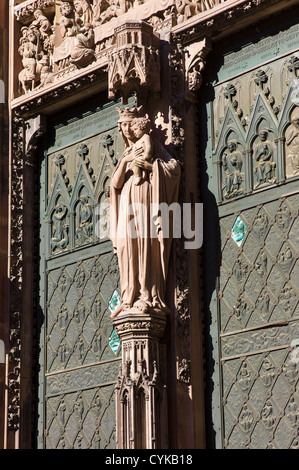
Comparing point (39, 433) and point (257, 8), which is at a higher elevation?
point (257, 8)

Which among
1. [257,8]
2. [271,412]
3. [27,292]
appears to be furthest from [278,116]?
[27,292]

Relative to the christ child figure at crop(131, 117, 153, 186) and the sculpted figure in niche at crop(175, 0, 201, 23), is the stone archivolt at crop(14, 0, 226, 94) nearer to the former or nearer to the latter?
the sculpted figure in niche at crop(175, 0, 201, 23)

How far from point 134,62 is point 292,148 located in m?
2.25

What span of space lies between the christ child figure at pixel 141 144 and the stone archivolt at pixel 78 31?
20.7 inches

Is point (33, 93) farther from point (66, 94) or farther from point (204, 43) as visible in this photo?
point (204, 43)

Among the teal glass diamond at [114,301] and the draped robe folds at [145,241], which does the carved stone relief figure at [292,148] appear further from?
the teal glass diamond at [114,301]

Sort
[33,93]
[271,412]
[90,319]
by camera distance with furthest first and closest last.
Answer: [33,93] → [90,319] → [271,412]

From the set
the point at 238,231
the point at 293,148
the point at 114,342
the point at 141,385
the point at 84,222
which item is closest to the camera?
the point at 141,385

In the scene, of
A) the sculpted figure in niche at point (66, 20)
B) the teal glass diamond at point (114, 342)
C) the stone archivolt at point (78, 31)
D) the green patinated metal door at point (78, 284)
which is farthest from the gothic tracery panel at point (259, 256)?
the sculpted figure in niche at point (66, 20)

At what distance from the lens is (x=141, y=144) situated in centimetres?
1478

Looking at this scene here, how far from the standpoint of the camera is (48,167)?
56.6ft

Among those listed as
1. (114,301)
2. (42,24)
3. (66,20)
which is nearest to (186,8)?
(66,20)

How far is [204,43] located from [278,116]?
1.50m

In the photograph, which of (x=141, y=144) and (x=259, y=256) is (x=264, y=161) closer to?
(x=259, y=256)
